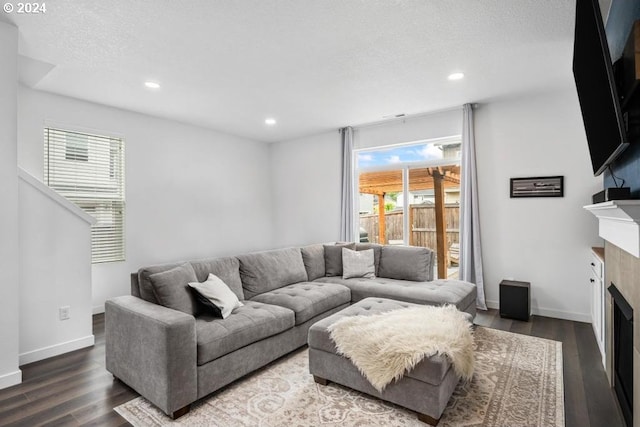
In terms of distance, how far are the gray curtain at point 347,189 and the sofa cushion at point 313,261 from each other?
117cm

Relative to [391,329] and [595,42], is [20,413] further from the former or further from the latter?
[595,42]

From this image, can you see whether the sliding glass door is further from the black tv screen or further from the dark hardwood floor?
the black tv screen

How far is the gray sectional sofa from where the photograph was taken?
2.12 meters

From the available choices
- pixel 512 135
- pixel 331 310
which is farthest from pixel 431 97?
pixel 331 310

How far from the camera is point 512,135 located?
4.25 metres

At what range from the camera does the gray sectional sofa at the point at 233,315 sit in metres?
2.12

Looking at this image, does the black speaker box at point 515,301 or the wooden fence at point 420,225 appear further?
the wooden fence at point 420,225

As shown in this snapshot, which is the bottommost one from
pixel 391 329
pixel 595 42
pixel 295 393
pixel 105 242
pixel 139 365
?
pixel 295 393

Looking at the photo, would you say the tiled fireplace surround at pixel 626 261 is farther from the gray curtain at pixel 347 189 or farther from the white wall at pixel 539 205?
the gray curtain at pixel 347 189

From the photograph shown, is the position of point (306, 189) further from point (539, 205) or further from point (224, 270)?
point (539, 205)

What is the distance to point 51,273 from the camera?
10.1ft

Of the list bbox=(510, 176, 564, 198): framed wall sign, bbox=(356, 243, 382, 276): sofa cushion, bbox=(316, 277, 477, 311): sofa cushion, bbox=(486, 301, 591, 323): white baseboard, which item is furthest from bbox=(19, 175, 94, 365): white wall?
bbox=(486, 301, 591, 323): white baseboard

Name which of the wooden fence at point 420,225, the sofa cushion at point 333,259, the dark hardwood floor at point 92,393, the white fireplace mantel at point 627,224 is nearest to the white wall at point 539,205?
the wooden fence at point 420,225

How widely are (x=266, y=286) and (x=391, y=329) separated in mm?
1606
